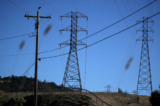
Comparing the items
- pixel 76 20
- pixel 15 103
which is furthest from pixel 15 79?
pixel 15 103

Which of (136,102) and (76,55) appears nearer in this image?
(76,55)

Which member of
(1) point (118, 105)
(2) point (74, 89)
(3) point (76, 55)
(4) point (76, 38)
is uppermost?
(4) point (76, 38)

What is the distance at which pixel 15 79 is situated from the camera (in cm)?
12525

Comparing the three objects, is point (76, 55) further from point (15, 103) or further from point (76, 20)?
point (15, 103)

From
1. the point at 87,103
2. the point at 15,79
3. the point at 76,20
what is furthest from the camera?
the point at 15,79

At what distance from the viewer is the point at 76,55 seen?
168ft

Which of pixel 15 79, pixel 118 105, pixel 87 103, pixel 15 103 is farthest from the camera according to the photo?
pixel 15 79

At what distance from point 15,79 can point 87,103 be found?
88.7 meters

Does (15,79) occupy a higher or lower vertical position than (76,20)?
lower

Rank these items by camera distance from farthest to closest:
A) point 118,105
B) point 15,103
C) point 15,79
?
point 15,79 < point 118,105 < point 15,103

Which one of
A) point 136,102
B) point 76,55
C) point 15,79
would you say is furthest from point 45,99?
point 15,79

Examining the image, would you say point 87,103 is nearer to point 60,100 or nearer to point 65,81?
point 60,100

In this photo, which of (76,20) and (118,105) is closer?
(118,105)

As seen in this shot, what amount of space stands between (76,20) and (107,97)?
58.2 ft
